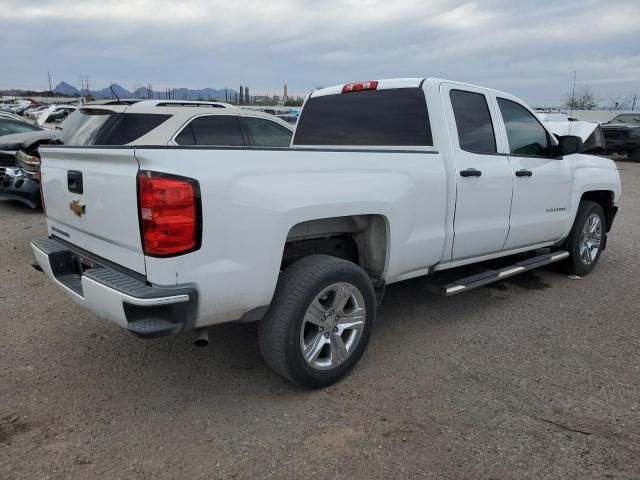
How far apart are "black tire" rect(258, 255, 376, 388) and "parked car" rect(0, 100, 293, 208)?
3.61 meters

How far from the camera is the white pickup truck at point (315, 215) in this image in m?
2.55

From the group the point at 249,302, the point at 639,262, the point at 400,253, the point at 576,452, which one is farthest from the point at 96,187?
the point at 639,262

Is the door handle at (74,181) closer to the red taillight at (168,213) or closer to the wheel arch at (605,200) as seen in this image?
the red taillight at (168,213)

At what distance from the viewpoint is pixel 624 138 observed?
1888 cm

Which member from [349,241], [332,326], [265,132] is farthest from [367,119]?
[265,132]

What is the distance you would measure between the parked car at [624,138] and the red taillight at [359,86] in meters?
17.5

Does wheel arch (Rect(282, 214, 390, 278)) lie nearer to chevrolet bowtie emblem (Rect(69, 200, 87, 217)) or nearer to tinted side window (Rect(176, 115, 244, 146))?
chevrolet bowtie emblem (Rect(69, 200, 87, 217))

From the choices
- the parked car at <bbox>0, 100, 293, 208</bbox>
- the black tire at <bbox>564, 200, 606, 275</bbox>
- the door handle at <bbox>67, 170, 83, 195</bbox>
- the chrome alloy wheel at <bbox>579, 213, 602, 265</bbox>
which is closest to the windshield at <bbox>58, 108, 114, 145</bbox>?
the parked car at <bbox>0, 100, 293, 208</bbox>

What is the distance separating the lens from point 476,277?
4297mm

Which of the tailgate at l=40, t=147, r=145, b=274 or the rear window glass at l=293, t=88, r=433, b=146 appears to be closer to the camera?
the tailgate at l=40, t=147, r=145, b=274

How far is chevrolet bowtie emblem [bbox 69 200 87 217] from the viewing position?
3.04 m

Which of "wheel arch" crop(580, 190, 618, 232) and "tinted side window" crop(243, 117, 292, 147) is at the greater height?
"tinted side window" crop(243, 117, 292, 147)

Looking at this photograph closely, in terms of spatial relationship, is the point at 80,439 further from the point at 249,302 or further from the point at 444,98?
the point at 444,98

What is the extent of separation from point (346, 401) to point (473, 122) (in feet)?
8.12
